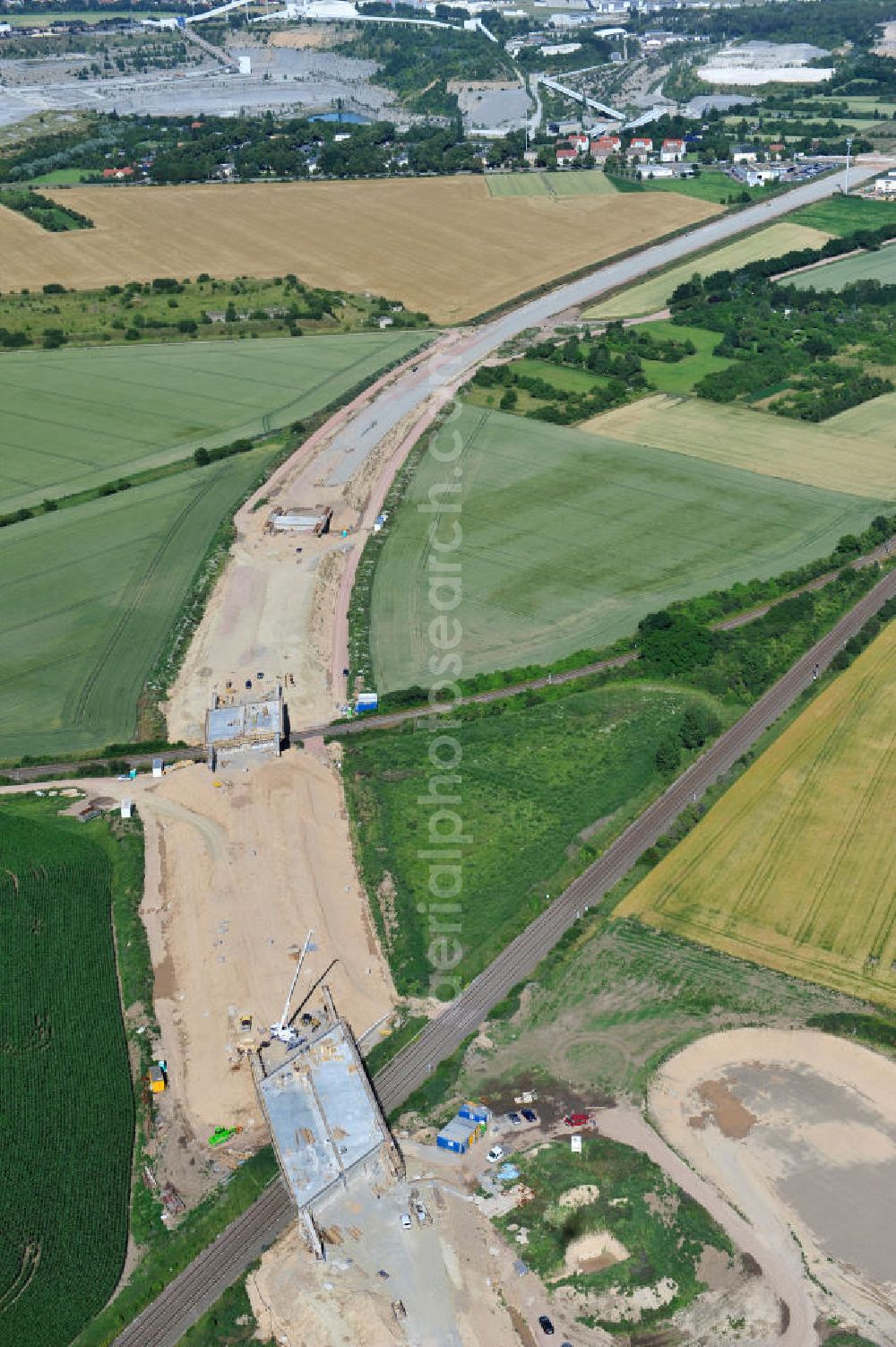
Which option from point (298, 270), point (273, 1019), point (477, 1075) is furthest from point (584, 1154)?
point (298, 270)

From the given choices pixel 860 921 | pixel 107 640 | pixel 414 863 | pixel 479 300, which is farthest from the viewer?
pixel 479 300

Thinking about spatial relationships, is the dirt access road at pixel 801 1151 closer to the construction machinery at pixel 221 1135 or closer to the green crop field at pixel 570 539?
the construction machinery at pixel 221 1135

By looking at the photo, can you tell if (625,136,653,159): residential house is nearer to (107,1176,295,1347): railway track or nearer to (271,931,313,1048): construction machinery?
(271,931,313,1048): construction machinery

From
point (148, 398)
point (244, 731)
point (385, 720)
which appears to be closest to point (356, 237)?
point (148, 398)

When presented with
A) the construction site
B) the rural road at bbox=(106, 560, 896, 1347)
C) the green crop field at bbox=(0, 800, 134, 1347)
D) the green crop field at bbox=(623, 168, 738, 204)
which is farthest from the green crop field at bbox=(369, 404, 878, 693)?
the green crop field at bbox=(623, 168, 738, 204)

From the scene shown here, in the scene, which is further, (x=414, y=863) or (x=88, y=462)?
(x=88, y=462)

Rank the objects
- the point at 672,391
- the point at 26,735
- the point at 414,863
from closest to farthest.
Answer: the point at 414,863 < the point at 26,735 < the point at 672,391

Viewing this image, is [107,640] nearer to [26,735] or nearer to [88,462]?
[26,735]

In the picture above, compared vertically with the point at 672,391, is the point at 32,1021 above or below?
below
